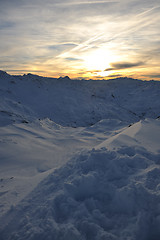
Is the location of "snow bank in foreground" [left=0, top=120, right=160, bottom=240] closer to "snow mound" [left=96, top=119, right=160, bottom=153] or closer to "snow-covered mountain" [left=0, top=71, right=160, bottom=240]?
"snow-covered mountain" [left=0, top=71, right=160, bottom=240]

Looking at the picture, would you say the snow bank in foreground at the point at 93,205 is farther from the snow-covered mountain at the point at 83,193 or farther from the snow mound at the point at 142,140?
the snow mound at the point at 142,140

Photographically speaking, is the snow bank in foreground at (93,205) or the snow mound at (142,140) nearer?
the snow bank in foreground at (93,205)

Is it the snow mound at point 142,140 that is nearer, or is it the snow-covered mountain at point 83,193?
the snow-covered mountain at point 83,193

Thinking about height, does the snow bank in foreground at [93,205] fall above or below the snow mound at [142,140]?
below

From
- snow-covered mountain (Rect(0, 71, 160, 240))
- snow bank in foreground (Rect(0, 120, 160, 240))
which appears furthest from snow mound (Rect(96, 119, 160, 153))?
snow bank in foreground (Rect(0, 120, 160, 240))

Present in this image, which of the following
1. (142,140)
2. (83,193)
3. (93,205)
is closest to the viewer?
(93,205)

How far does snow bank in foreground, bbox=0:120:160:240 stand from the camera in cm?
166

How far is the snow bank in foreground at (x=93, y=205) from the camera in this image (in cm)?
166

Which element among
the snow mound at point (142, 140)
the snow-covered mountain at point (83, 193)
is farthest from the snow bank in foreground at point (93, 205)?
the snow mound at point (142, 140)

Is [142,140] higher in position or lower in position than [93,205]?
higher

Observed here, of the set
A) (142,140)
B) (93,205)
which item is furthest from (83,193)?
(142,140)

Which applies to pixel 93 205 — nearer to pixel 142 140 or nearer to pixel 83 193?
pixel 83 193

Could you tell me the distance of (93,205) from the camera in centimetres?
197

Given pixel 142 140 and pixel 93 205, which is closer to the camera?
pixel 93 205
